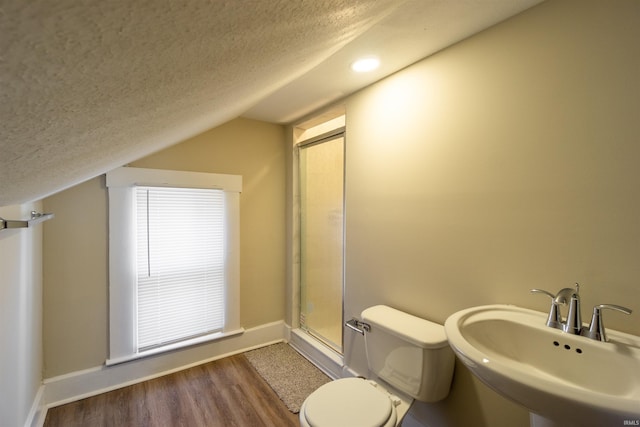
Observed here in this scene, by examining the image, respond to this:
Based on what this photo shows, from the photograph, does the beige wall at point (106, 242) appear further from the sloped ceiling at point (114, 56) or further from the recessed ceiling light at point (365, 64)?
the sloped ceiling at point (114, 56)

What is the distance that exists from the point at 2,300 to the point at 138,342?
1.12 meters

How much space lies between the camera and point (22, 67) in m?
0.24

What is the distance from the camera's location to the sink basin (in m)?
0.68

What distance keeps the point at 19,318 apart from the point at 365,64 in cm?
218

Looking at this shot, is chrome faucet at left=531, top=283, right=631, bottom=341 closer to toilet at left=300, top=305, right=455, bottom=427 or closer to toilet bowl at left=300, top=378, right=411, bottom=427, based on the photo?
toilet at left=300, top=305, right=455, bottom=427

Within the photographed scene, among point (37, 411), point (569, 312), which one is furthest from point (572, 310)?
point (37, 411)

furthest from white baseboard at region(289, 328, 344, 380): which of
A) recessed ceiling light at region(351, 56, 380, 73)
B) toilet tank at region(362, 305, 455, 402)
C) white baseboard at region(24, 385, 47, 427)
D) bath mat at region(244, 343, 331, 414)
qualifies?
recessed ceiling light at region(351, 56, 380, 73)

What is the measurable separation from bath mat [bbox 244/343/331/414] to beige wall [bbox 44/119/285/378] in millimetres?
289

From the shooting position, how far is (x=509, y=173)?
49.6 inches

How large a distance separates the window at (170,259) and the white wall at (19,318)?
0.38m

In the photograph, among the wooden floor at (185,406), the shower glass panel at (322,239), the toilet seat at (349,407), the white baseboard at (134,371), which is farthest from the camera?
the shower glass panel at (322,239)

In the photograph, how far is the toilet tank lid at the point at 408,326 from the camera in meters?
1.36

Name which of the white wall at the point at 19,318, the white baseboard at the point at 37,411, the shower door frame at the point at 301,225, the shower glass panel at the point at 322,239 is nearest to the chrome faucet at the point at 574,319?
the shower door frame at the point at 301,225

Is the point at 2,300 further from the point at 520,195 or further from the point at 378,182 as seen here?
the point at 520,195
